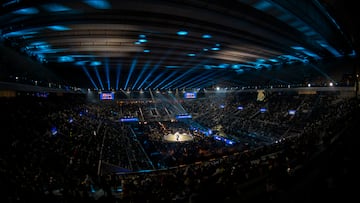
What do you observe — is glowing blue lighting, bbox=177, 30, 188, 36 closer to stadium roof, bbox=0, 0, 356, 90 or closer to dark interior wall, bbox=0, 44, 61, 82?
stadium roof, bbox=0, 0, 356, 90

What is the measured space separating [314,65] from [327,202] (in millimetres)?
30800

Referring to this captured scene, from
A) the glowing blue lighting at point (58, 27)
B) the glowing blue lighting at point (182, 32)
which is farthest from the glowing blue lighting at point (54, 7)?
the glowing blue lighting at point (182, 32)

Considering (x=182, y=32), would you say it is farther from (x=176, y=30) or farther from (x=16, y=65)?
(x=16, y=65)

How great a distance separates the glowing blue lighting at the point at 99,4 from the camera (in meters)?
10.7

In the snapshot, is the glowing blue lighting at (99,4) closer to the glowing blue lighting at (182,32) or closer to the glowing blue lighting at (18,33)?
the glowing blue lighting at (182,32)

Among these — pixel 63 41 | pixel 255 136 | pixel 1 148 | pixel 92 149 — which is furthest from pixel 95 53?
pixel 255 136

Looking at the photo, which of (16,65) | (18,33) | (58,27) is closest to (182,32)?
(58,27)

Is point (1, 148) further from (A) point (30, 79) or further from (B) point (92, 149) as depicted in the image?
(A) point (30, 79)

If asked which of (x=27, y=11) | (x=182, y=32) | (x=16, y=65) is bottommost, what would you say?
(x=16, y=65)

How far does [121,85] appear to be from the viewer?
40.0m

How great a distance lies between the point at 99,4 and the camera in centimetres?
1114

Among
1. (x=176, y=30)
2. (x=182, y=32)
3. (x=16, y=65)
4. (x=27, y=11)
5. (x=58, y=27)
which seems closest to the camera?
(x=27, y=11)

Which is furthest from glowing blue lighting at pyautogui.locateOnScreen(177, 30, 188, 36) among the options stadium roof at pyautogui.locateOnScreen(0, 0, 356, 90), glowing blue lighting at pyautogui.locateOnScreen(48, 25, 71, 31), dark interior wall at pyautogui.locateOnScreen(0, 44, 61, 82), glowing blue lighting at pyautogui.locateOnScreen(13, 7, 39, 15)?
dark interior wall at pyautogui.locateOnScreen(0, 44, 61, 82)

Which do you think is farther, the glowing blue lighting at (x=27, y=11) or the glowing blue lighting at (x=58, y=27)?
the glowing blue lighting at (x=58, y=27)
